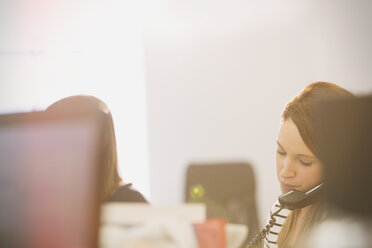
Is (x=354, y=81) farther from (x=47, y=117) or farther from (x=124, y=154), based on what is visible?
(x=47, y=117)

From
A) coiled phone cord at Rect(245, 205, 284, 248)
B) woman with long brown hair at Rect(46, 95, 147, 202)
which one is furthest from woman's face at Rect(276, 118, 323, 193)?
woman with long brown hair at Rect(46, 95, 147, 202)

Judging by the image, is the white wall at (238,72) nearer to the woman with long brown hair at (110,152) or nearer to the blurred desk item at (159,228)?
the woman with long brown hair at (110,152)

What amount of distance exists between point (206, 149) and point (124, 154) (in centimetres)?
37

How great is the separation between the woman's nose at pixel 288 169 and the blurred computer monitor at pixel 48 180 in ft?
3.02

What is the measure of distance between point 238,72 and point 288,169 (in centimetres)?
48

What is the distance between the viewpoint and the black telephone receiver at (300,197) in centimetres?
158

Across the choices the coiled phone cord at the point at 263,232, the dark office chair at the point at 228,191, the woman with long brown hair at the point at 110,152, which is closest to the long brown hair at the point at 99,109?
the woman with long brown hair at the point at 110,152

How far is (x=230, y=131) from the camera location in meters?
1.92

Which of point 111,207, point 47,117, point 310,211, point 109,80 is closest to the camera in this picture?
point 47,117

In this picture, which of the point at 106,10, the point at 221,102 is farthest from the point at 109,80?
the point at 221,102

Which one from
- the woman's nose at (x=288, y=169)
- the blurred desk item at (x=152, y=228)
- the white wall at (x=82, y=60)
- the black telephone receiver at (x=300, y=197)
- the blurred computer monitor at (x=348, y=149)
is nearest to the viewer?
the blurred computer monitor at (x=348, y=149)

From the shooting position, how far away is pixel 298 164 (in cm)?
169

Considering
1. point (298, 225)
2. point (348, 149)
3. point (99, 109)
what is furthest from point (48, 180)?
point (298, 225)

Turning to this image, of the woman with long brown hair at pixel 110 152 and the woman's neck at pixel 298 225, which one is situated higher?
the woman with long brown hair at pixel 110 152
